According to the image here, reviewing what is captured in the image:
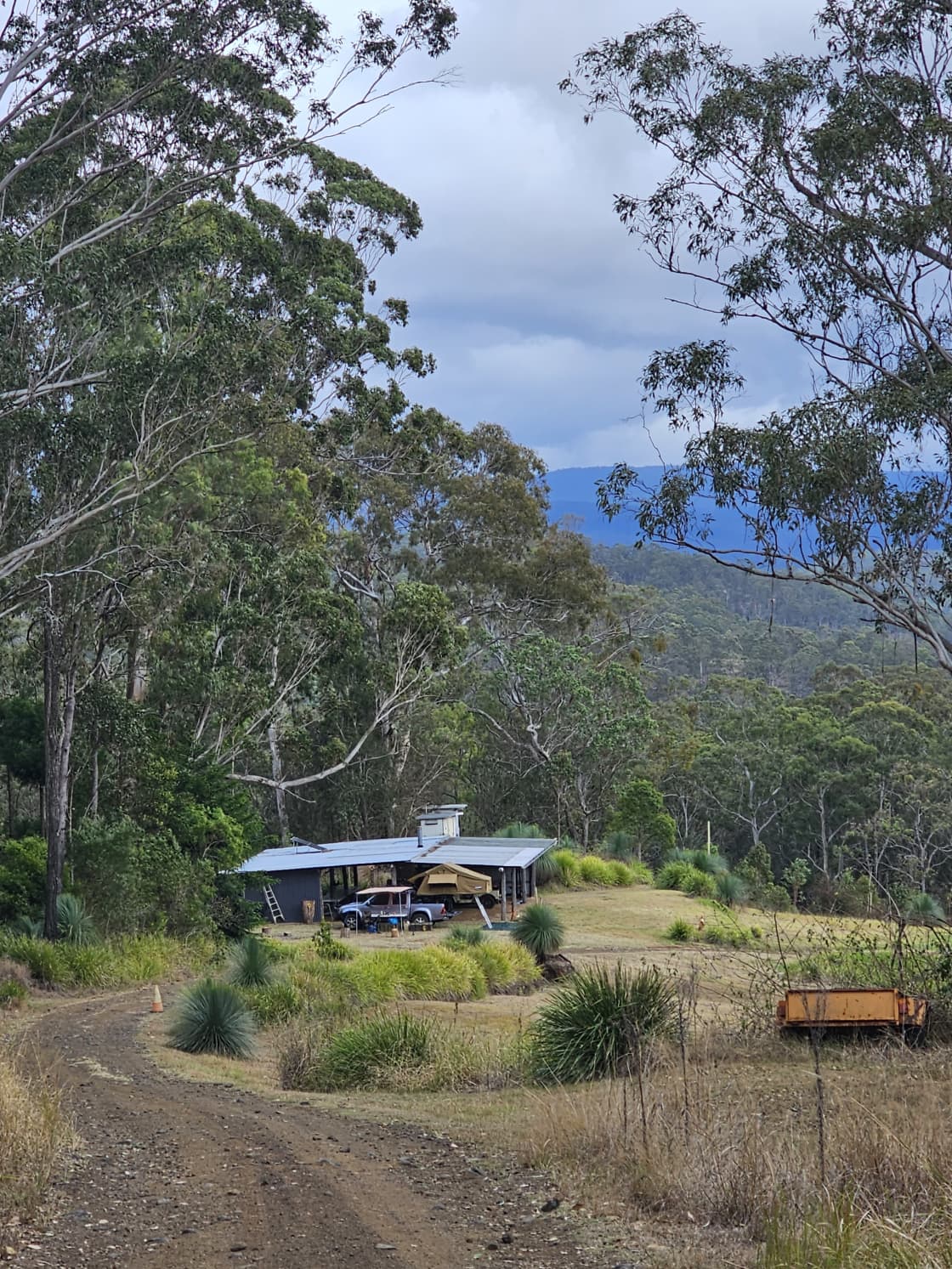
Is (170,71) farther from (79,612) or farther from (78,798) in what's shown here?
(78,798)

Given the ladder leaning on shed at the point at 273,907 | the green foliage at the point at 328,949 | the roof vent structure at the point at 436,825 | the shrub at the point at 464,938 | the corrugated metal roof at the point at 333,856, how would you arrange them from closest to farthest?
the green foliage at the point at 328,949 < the shrub at the point at 464,938 < the corrugated metal roof at the point at 333,856 < the ladder leaning on shed at the point at 273,907 < the roof vent structure at the point at 436,825

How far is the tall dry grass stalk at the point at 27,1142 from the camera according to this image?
758 cm

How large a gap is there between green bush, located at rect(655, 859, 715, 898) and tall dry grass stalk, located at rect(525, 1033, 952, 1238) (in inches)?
1123

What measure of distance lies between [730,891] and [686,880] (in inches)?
58.0

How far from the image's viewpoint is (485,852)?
35188 millimetres

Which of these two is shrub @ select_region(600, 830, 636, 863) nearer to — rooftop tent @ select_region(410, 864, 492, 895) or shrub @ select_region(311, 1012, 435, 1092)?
rooftop tent @ select_region(410, 864, 492, 895)

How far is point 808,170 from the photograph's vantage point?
58.0 ft

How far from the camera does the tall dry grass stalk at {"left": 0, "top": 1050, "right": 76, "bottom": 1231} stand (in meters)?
7.58

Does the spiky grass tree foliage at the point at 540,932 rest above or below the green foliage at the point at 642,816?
below

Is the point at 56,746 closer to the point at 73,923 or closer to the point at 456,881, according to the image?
the point at 73,923

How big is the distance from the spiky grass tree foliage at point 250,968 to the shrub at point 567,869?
69.9 feet

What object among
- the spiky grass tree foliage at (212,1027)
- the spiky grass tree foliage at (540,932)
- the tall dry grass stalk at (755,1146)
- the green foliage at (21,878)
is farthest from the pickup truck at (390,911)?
the tall dry grass stalk at (755,1146)

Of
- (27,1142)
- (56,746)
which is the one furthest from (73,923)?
(27,1142)

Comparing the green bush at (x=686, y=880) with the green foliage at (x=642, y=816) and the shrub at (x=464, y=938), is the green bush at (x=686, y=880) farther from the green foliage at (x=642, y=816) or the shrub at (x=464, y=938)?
the shrub at (x=464, y=938)
